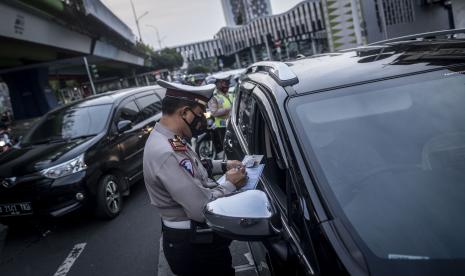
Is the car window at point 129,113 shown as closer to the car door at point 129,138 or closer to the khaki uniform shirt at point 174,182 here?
the car door at point 129,138

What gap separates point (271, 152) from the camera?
8.71ft

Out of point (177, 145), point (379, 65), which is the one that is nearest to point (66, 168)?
point (177, 145)

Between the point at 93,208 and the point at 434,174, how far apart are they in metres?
4.77

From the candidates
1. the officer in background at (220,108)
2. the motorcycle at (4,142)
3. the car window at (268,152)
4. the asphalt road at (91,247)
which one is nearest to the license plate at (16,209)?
the asphalt road at (91,247)

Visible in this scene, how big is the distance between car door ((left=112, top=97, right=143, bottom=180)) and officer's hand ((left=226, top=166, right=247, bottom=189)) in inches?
173

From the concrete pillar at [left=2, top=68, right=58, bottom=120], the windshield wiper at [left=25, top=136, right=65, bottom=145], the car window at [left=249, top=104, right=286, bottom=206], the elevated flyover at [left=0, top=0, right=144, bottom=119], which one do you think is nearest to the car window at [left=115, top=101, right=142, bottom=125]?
the windshield wiper at [left=25, top=136, right=65, bottom=145]

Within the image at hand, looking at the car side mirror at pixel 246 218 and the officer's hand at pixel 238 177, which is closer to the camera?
the car side mirror at pixel 246 218

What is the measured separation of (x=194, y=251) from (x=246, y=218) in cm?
75

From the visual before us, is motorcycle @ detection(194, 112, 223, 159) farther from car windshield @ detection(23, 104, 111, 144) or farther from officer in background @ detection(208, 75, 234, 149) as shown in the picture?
car windshield @ detection(23, 104, 111, 144)

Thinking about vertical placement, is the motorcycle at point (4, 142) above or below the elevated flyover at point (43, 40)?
below

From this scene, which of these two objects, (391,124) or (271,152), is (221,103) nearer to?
(271,152)

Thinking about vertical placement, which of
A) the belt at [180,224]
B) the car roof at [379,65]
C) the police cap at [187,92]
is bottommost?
the belt at [180,224]

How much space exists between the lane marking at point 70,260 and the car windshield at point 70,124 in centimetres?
170

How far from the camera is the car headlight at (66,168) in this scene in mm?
5375
